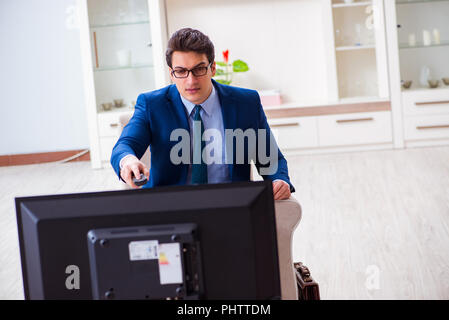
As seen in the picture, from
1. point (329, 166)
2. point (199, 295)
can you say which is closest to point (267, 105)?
point (329, 166)

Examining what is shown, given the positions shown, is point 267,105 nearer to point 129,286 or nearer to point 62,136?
point 62,136

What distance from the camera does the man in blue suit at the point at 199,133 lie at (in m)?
1.87

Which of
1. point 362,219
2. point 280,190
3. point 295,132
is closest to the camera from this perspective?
point 280,190

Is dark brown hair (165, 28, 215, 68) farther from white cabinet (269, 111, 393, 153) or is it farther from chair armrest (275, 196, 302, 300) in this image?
white cabinet (269, 111, 393, 153)

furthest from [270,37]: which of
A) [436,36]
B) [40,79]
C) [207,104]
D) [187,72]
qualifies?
[187,72]

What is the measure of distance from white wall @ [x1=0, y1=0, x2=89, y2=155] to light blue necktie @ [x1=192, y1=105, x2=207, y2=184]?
14.5ft

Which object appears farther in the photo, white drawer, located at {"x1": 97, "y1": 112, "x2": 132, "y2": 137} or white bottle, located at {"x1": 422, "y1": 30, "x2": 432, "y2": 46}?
white drawer, located at {"x1": 97, "y1": 112, "x2": 132, "y2": 137}

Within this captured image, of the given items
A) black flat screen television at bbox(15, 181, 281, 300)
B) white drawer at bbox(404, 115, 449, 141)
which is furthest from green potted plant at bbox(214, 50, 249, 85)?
black flat screen television at bbox(15, 181, 281, 300)

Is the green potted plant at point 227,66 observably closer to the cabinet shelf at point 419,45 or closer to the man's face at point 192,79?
the cabinet shelf at point 419,45

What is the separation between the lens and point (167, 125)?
189cm

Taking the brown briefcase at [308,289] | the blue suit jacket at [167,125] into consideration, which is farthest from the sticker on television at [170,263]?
the blue suit jacket at [167,125]

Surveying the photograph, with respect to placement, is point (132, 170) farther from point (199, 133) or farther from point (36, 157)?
point (36, 157)

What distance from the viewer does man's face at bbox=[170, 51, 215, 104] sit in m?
1.78

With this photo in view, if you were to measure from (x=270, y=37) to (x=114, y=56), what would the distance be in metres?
1.44
